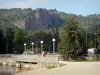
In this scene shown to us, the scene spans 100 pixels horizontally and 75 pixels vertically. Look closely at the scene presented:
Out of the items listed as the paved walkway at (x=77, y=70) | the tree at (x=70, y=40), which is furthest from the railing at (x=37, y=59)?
the tree at (x=70, y=40)

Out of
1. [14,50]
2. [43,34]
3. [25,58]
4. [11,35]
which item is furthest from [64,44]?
[43,34]

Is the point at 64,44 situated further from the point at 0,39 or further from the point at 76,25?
the point at 0,39

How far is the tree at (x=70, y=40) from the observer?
5738cm

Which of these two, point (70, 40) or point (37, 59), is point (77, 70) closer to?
point (37, 59)

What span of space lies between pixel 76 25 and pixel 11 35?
88.2 m

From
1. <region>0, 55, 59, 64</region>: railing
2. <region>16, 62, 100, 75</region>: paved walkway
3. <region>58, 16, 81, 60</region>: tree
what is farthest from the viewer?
<region>58, 16, 81, 60</region>: tree

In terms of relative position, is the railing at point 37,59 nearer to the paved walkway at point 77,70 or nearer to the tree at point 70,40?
the paved walkway at point 77,70

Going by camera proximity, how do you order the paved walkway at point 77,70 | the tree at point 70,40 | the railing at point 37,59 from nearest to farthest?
the paved walkway at point 77,70, the railing at point 37,59, the tree at point 70,40

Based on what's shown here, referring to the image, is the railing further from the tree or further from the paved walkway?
the tree

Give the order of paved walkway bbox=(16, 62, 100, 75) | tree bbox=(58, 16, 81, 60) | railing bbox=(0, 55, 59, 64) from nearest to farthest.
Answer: paved walkway bbox=(16, 62, 100, 75) → railing bbox=(0, 55, 59, 64) → tree bbox=(58, 16, 81, 60)

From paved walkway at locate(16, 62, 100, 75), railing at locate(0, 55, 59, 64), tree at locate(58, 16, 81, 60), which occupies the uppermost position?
tree at locate(58, 16, 81, 60)

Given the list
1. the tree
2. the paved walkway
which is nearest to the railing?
the paved walkway

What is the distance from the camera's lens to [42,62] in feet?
148

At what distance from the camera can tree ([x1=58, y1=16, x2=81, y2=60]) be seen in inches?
2259
